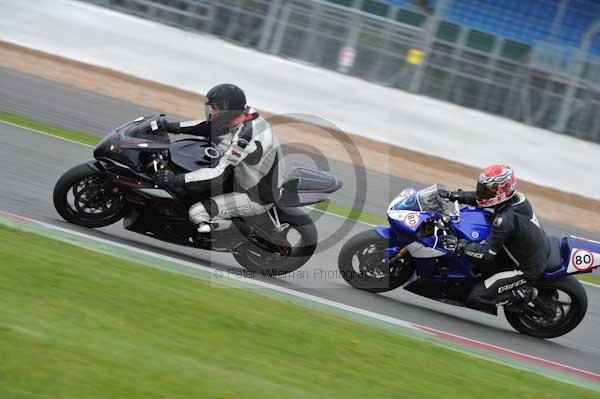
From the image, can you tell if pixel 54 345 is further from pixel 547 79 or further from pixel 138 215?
pixel 547 79

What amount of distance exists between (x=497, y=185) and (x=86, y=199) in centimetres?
385

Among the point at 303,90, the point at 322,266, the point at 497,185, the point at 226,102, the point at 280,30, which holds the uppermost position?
the point at 280,30

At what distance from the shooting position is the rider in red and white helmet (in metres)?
7.49

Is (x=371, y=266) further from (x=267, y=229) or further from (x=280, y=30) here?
(x=280, y=30)

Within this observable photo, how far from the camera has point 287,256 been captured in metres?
7.82

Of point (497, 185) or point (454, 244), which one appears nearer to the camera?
point (497, 185)

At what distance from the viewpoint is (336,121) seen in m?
16.5

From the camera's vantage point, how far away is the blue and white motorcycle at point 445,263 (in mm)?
7660

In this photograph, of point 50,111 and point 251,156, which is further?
point 50,111

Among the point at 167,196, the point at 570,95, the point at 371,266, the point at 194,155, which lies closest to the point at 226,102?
the point at 194,155

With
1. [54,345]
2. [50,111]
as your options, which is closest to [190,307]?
[54,345]

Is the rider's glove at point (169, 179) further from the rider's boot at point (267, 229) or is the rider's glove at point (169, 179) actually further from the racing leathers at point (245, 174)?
the rider's boot at point (267, 229)

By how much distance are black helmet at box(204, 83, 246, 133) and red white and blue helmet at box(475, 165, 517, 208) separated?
235 cm

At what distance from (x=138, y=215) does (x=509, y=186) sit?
11.4ft
